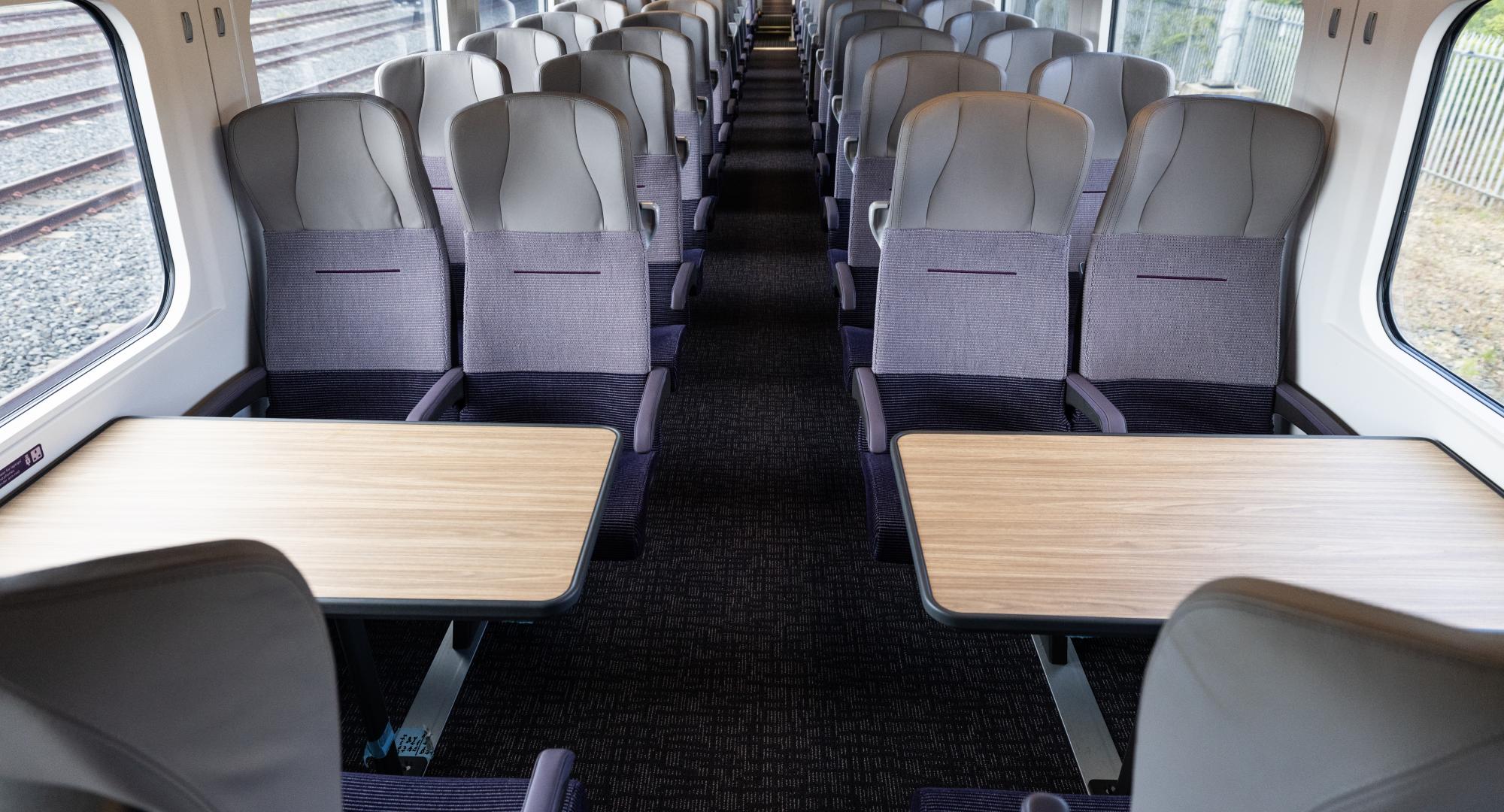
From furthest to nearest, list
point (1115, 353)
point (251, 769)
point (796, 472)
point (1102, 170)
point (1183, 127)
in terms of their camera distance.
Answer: point (1102, 170) → point (796, 472) → point (1115, 353) → point (1183, 127) → point (251, 769)

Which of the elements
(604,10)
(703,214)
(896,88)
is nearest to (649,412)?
(896,88)

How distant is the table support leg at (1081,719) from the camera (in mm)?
1901

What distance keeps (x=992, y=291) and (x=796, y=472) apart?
1.00 meters

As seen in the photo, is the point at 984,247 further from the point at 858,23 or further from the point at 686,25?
the point at 686,25

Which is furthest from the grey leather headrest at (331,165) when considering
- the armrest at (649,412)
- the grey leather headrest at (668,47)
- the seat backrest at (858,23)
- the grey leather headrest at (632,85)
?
the seat backrest at (858,23)

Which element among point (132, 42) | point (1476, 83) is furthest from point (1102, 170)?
point (132, 42)

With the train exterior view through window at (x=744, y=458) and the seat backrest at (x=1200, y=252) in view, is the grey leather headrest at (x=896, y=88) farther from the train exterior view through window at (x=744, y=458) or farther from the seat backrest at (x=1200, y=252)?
the seat backrest at (x=1200, y=252)

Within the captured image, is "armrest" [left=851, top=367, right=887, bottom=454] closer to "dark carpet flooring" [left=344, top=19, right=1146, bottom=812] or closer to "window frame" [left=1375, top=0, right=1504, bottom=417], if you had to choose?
"dark carpet flooring" [left=344, top=19, right=1146, bottom=812]

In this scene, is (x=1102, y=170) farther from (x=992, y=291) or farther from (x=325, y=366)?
(x=325, y=366)

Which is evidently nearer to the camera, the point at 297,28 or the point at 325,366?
the point at 325,366

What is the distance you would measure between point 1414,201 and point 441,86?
3087 mm

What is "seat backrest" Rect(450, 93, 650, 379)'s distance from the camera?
7.32 ft

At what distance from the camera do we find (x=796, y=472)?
3.07m

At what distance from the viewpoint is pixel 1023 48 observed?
4289 millimetres
